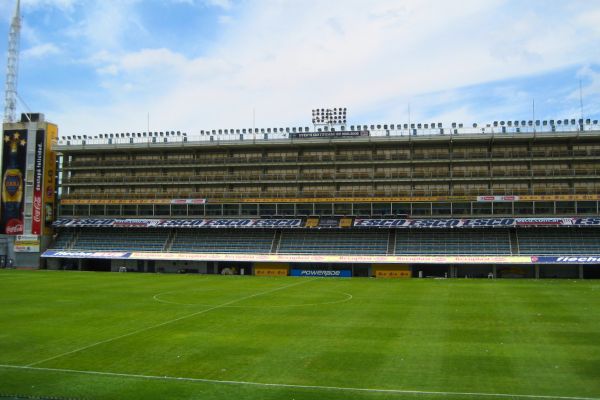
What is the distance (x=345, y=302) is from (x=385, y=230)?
38058 mm

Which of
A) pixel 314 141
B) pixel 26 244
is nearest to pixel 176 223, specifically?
pixel 26 244

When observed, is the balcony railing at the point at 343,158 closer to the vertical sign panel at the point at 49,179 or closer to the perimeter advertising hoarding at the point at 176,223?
the vertical sign panel at the point at 49,179

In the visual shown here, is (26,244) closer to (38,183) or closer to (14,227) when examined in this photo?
(14,227)

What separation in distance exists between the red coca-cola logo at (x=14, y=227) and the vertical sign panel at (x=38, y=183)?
1798 millimetres

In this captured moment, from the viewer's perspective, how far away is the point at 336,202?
274ft

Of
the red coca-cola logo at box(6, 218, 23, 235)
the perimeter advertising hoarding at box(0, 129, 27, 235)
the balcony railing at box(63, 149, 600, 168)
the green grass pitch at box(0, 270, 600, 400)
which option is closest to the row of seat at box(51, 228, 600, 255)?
the red coca-cola logo at box(6, 218, 23, 235)

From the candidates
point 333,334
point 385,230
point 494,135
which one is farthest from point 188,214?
point 333,334

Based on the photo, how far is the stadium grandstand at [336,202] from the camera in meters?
73.0

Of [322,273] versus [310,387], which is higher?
[322,273]

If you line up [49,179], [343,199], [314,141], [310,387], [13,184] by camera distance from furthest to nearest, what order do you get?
[49,179], [13,184], [314,141], [343,199], [310,387]

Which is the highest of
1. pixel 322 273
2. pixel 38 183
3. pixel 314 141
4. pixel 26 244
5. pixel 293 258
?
pixel 314 141

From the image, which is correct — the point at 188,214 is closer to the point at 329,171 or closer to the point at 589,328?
the point at 329,171

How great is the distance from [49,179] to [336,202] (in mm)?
44742

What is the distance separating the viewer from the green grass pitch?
20797 mm
